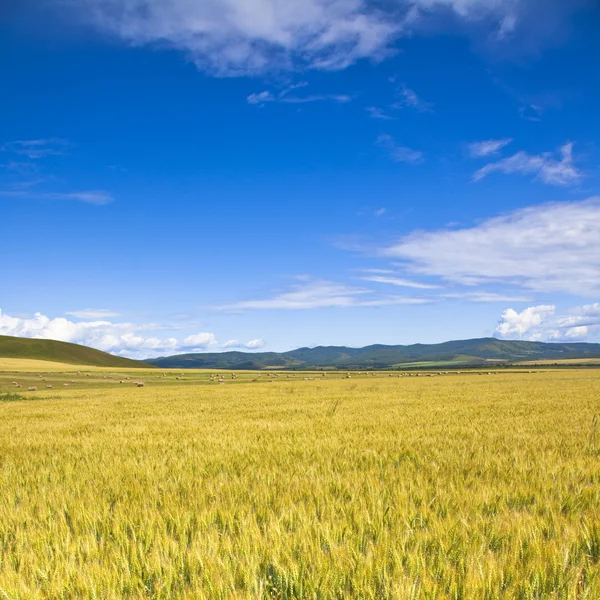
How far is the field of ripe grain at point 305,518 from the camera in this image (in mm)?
2877

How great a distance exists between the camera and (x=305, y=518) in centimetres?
402

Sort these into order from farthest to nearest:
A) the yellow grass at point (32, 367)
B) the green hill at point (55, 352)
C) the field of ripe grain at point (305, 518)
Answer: the green hill at point (55, 352) → the yellow grass at point (32, 367) → the field of ripe grain at point (305, 518)

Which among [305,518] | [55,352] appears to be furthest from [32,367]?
[305,518]

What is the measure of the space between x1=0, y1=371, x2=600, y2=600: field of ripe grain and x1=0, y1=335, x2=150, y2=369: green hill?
133m

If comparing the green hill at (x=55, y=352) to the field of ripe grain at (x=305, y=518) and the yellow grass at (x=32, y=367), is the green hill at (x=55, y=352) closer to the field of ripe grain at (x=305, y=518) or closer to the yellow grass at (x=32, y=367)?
the yellow grass at (x=32, y=367)

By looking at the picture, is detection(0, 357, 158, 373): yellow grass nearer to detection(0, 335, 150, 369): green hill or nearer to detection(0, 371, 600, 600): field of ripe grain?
detection(0, 335, 150, 369): green hill

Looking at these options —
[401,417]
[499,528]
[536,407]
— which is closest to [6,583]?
[499,528]

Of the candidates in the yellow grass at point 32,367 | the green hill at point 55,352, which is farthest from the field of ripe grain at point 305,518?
the green hill at point 55,352

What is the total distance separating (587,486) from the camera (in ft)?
17.3

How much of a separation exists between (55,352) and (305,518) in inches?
6117

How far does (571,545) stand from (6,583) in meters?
4.13

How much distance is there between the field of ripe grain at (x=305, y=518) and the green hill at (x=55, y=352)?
133 m

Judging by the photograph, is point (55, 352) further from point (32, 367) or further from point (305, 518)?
point (305, 518)

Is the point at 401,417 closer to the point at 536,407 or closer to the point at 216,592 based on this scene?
the point at 536,407
